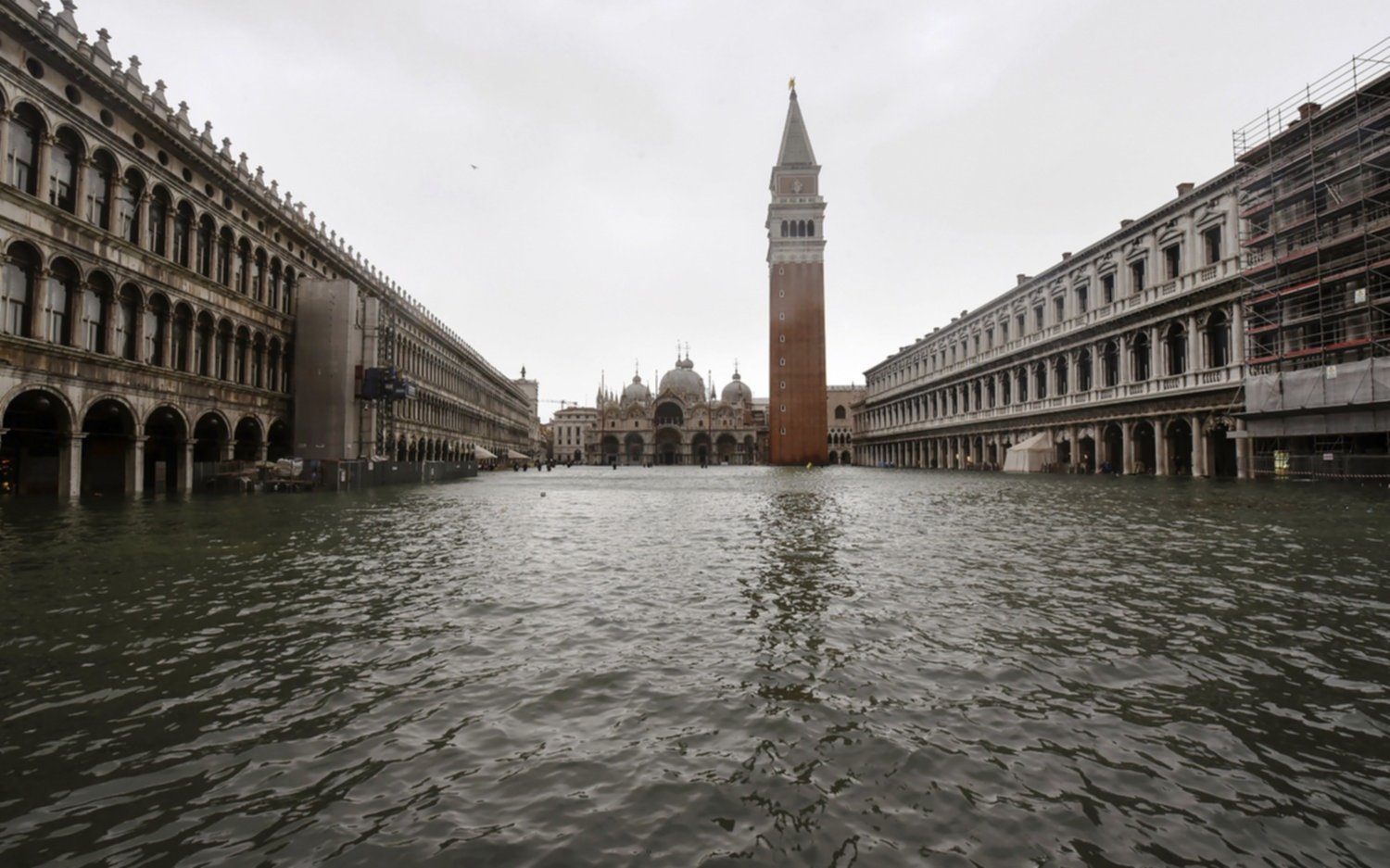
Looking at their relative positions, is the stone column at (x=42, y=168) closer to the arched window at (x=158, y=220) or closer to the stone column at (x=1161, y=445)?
the arched window at (x=158, y=220)

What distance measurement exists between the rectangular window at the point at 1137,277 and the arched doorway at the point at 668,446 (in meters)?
89.0

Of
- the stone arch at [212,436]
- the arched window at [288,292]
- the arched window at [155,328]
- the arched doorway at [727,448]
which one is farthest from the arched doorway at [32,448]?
the arched doorway at [727,448]

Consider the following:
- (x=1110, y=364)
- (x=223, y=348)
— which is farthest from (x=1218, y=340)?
(x=223, y=348)

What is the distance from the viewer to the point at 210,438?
30312 mm

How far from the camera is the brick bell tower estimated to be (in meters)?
88.2

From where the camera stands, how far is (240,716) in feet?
15.8

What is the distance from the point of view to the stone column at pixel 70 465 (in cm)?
2227

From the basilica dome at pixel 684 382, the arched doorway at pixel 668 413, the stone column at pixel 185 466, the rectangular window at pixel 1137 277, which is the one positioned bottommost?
the stone column at pixel 185 466

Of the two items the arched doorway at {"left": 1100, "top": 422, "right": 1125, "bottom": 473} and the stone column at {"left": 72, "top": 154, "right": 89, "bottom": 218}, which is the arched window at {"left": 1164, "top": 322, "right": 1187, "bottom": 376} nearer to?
the arched doorway at {"left": 1100, "top": 422, "right": 1125, "bottom": 473}

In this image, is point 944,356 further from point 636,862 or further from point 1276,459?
point 636,862

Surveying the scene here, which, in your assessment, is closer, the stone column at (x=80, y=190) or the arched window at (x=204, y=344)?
the stone column at (x=80, y=190)

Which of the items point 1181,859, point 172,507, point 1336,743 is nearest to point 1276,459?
point 1336,743

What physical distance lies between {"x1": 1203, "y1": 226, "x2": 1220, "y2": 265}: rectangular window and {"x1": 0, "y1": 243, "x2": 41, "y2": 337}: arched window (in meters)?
47.2

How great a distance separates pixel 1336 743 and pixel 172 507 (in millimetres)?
24688
